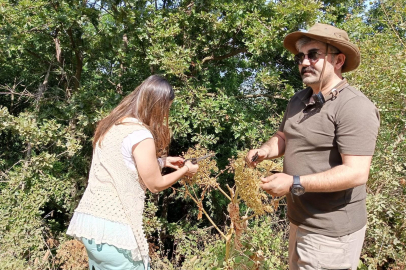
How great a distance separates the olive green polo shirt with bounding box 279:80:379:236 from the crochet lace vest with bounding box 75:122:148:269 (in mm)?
1020

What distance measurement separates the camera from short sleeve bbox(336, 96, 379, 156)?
5.88ft

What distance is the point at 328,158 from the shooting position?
6.51 feet

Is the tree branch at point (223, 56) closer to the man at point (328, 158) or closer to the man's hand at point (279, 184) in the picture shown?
the man at point (328, 158)

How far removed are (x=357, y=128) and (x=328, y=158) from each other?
0.27m

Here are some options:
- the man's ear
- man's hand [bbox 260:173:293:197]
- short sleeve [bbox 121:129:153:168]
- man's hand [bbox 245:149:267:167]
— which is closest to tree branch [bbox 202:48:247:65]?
man's hand [bbox 245:149:267:167]

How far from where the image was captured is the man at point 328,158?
5.94 feet

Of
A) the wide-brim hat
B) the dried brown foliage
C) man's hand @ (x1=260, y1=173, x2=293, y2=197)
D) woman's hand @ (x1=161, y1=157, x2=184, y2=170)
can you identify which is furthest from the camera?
the dried brown foliage

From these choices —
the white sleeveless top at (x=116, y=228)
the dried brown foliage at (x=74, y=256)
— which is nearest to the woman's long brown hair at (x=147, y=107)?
the white sleeveless top at (x=116, y=228)

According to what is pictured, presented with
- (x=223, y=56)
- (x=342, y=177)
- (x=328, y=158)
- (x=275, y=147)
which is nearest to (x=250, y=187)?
(x=275, y=147)

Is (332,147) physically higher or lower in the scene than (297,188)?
higher

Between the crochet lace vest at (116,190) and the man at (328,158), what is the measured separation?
0.79 metres

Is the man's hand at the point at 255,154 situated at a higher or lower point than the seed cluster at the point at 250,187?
higher

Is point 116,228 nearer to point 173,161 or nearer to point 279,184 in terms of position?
point 173,161

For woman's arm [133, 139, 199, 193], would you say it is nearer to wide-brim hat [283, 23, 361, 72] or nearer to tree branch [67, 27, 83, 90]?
wide-brim hat [283, 23, 361, 72]
